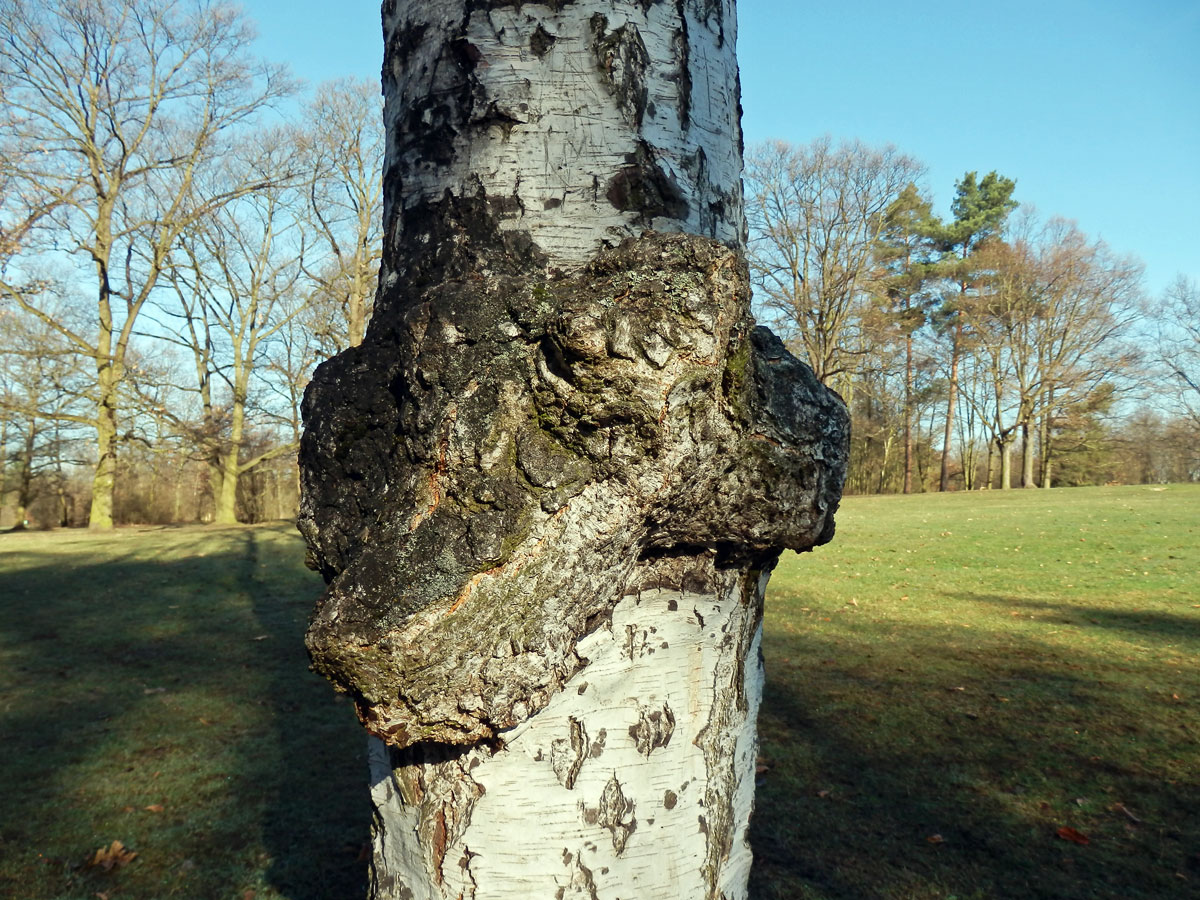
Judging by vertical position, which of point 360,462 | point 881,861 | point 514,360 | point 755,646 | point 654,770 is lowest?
point 881,861

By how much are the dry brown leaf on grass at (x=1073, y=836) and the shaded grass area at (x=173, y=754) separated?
3.48 meters

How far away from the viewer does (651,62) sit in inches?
62.8

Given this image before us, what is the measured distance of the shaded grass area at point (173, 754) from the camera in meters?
3.86

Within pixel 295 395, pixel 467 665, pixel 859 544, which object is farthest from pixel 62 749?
pixel 295 395

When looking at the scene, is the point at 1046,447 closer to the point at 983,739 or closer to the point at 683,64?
the point at 983,739

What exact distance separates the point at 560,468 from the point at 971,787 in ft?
14.4

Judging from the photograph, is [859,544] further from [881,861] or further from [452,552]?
[452,552]

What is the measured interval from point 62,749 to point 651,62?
19.4 feet

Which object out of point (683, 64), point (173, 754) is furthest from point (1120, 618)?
point (683, 64)

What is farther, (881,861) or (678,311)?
(881,861)

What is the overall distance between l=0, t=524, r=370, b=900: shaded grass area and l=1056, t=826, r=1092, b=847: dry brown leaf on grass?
11.4 ft

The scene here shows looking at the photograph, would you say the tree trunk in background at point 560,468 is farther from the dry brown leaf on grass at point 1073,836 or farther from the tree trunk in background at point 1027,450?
the tree trunk in background at point 1027,450

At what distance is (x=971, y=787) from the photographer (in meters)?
4.63

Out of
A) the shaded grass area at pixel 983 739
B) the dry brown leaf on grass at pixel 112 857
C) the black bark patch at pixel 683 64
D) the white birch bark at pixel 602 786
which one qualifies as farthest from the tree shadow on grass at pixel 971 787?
the black bark patch at pixel 683 64
